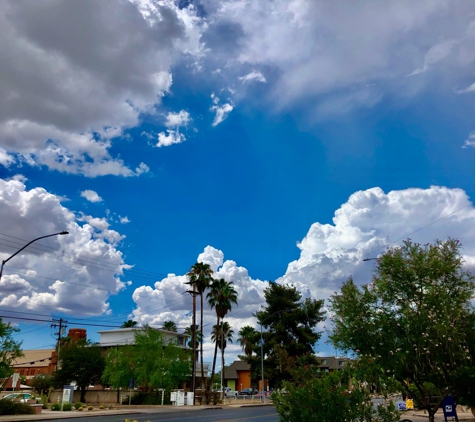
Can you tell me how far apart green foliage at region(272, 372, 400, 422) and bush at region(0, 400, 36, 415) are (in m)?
34.2

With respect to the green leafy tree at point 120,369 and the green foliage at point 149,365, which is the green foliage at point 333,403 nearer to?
the green foliage at point 149,365

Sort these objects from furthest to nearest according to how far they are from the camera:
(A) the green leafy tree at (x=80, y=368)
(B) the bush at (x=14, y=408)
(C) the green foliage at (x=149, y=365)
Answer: (A) the green leafy tree at (x=80, y=368)
(C) the green foliage at (x=149, y=365)
(B) the bush at (x=14, y=408)

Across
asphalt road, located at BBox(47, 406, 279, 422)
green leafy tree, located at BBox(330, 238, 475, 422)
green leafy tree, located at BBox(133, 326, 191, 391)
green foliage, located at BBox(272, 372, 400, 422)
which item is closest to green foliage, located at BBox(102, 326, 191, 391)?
green leafy tree, located at BBox(133, 326, 191, 391)

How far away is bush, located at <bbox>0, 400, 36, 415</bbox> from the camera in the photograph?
117 ft

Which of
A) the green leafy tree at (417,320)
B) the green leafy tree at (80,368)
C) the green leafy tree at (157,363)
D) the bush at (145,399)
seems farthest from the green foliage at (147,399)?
the green leafy tree at (417,320)

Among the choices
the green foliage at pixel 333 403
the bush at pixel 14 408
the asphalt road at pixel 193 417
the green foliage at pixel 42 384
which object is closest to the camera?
the green foliage at pixel 333 403

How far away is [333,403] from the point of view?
877cm

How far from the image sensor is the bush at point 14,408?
35.6 m

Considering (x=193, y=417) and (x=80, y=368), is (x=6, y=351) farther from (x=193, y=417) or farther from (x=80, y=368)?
(x=80, y=368)

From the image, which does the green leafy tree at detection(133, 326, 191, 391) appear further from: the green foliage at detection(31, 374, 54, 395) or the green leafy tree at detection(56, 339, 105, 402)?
the green foliage at detection(31, 374, 54, 395)

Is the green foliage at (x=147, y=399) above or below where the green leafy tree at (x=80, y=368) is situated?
below

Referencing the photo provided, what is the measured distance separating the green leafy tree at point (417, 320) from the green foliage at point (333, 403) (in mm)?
6970

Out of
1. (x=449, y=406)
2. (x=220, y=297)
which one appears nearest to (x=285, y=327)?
(x=220, y=297)

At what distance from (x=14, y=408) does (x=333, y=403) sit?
35685mm
